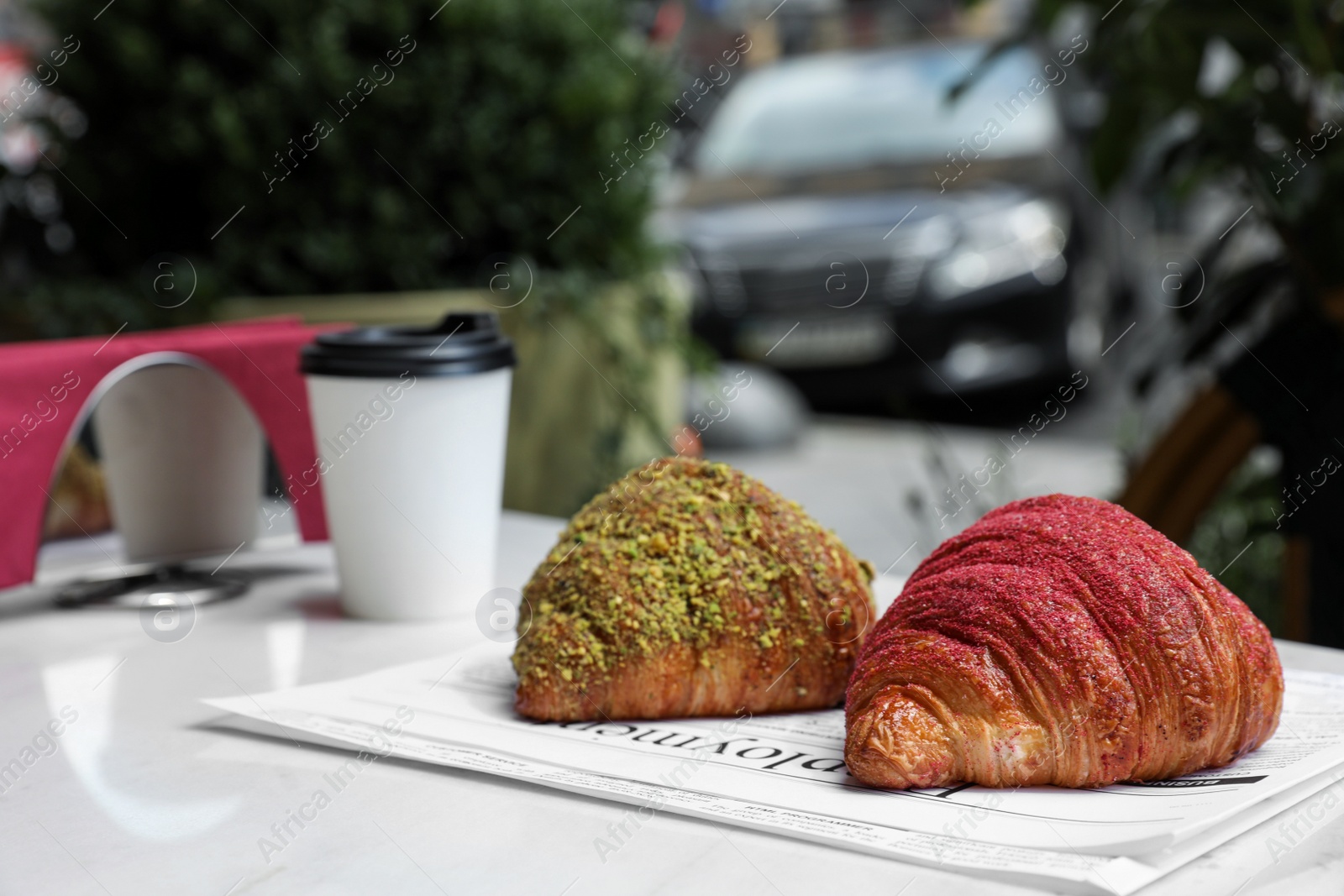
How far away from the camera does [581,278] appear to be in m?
2.39

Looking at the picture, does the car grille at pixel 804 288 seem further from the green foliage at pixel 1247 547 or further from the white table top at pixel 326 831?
the white table top at pixel 326 831

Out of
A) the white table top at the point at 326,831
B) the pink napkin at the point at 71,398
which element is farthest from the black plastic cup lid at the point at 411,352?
the white table top at the point at 326,831

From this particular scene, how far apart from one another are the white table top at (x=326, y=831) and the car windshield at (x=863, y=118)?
455cm

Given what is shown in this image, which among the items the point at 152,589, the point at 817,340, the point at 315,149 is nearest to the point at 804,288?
the point at 817,340

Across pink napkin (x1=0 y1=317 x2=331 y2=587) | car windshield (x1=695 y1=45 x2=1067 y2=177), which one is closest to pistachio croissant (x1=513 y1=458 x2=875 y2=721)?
pink napkin (x1=0 y1=317 x2=331 y2=587)

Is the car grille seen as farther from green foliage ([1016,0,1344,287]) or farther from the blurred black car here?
green foliage ([1016,0,1344,287])

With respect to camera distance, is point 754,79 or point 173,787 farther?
point 754,79

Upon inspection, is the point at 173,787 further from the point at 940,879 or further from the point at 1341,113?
the point at 1341,113

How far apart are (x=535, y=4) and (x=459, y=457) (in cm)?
160

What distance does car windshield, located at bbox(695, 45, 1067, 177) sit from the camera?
5.31 m

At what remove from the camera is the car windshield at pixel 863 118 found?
531 centimetres

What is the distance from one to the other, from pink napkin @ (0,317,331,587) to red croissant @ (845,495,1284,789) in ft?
2.47

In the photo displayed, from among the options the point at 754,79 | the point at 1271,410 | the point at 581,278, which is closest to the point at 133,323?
the point at 581,278

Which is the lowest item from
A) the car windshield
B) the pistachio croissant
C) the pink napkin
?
the pistachio croissant
